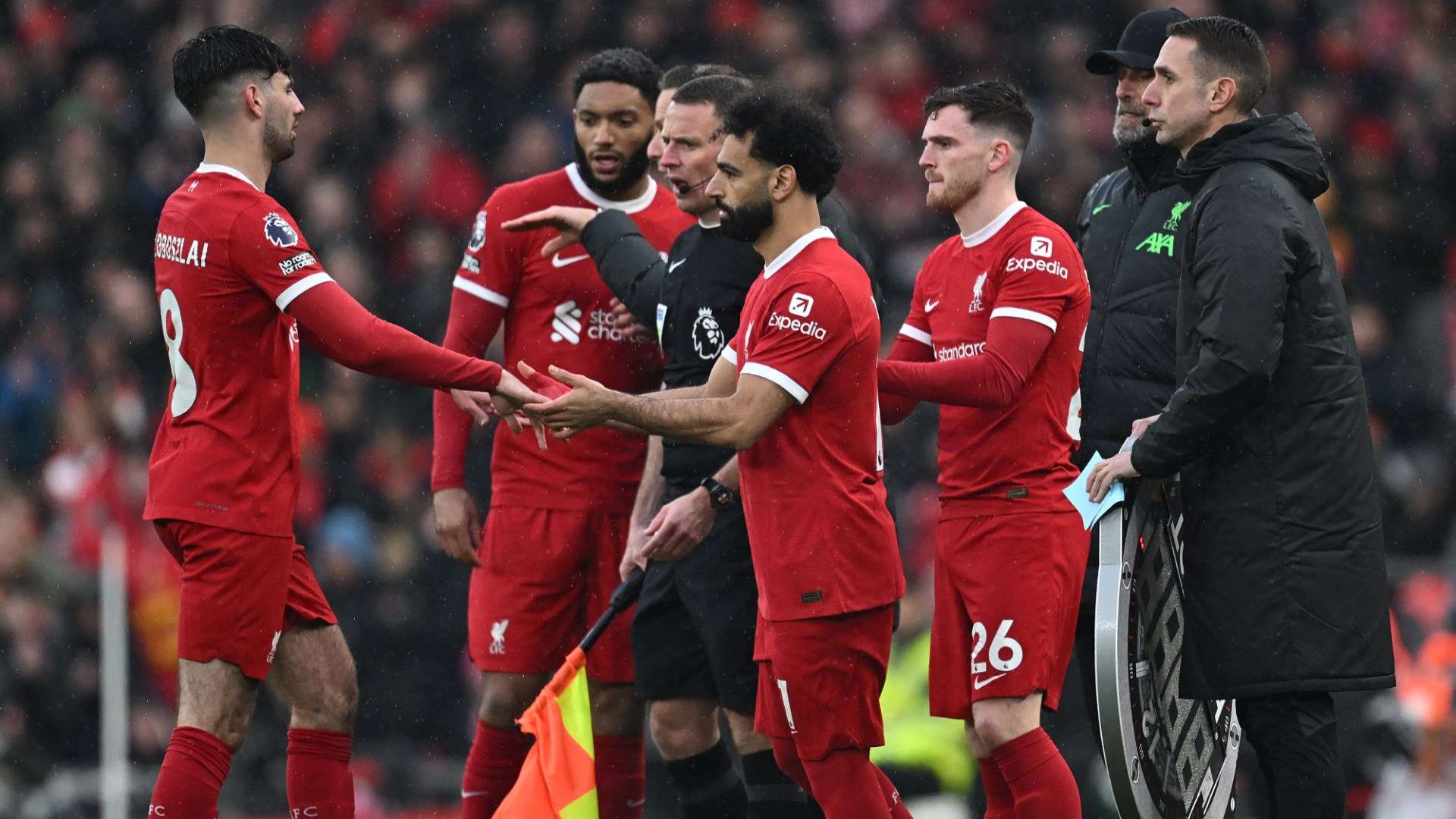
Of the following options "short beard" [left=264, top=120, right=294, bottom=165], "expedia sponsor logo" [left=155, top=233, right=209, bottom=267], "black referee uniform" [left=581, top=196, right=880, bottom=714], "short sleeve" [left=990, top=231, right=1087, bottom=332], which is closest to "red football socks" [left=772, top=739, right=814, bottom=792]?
"black referee uniform" [left=581, top=196, right=880, bottom=714]

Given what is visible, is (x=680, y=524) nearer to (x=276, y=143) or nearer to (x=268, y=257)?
(x=268, y=257)

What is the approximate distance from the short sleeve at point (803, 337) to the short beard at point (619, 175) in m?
1.58

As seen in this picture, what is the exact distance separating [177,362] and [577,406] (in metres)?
1.13

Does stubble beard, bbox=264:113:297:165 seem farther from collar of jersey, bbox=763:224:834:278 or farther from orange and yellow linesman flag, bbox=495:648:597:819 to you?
orange and yellow linesman flag, bbox=495:648:597:819

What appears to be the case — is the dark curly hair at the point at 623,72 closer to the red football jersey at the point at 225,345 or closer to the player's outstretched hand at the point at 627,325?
the player's outstretched hand at the point at 627,325

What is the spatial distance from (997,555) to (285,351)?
6.72ft

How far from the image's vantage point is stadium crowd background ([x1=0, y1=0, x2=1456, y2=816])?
8.94 m

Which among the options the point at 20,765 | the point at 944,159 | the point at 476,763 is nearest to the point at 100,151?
the point at 20,765

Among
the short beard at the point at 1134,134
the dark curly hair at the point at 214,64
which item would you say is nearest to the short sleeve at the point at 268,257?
the dark curly hair at the point at 214,64

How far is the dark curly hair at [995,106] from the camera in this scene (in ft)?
17.8

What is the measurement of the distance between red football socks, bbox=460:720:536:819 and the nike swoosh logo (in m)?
1.51

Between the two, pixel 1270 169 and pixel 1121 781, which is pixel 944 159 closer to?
pixel 1270 169

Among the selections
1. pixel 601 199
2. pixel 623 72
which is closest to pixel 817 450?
pixel 601 199

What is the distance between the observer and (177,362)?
507 centimetres
